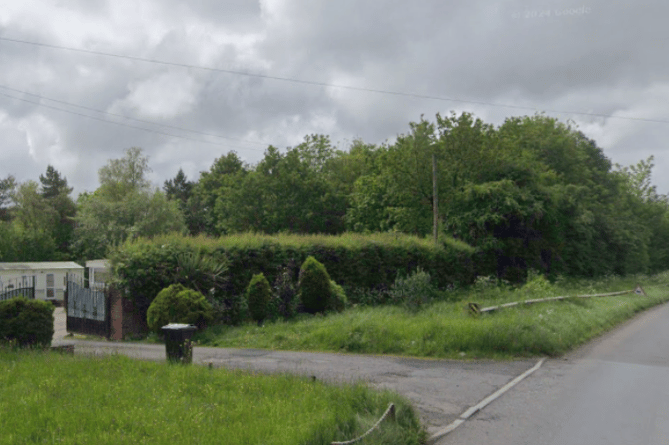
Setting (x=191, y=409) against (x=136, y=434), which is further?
(x=191, y=409)

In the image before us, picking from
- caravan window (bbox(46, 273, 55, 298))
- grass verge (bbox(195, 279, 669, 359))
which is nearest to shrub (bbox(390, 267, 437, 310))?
grass verge (bbox(195, 279, 669, 359))

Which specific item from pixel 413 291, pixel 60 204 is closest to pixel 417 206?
pixel 413 291

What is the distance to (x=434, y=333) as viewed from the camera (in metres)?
14.8

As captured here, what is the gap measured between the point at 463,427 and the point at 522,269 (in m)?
29.0

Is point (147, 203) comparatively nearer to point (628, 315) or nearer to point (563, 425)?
point (628, 315)

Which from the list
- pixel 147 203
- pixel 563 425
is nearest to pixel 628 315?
pixel 563 425

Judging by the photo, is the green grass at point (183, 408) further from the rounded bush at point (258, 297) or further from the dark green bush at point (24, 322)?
the rounded bush at point (258, 297)

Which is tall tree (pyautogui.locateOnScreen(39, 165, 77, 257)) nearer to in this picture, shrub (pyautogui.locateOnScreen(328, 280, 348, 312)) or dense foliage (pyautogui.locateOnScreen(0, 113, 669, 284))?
dense foliage (pyautogui.locateOnScreen(0, 113, 669, 284))

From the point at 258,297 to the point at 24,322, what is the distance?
794cm

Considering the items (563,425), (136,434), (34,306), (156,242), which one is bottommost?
(563,425)

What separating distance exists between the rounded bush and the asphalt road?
924cm

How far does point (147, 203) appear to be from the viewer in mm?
55562

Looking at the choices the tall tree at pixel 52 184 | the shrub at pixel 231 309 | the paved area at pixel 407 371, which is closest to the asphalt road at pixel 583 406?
the paved area at pixel 407 371

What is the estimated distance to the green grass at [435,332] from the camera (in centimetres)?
1425
